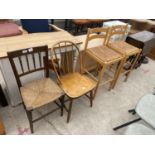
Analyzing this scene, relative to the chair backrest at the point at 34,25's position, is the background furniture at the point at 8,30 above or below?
below

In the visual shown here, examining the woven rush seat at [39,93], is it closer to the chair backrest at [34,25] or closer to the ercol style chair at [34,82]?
the ercol style chair at [34,82]

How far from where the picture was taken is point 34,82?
1.63 metres

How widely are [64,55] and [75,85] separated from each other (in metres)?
0.39

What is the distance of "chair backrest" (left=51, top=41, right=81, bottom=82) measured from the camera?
1.66m

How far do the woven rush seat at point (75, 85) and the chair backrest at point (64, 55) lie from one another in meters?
0.09

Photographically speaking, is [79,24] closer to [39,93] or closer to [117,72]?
[117,72]

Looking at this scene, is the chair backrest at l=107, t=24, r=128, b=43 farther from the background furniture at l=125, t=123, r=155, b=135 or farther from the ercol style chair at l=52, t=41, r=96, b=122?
the background furniture at l=125, t=123, r=155, b=135

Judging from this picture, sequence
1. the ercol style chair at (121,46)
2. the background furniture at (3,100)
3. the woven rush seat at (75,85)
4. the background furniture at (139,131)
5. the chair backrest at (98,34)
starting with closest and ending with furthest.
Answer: the background furniture at (139,131) < the woven rush seat at (75,85) < the background furniture at (3,100) < the chair backrest at (98,34) < the ercol style chair at (121,46)

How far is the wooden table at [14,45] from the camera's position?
4.83 ft

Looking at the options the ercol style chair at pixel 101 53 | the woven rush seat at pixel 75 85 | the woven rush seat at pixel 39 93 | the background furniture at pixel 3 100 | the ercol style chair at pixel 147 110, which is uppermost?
the ercol style chair at pixel 101 53

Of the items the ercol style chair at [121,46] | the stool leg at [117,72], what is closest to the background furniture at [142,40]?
the ercol style chair at [121,46]
